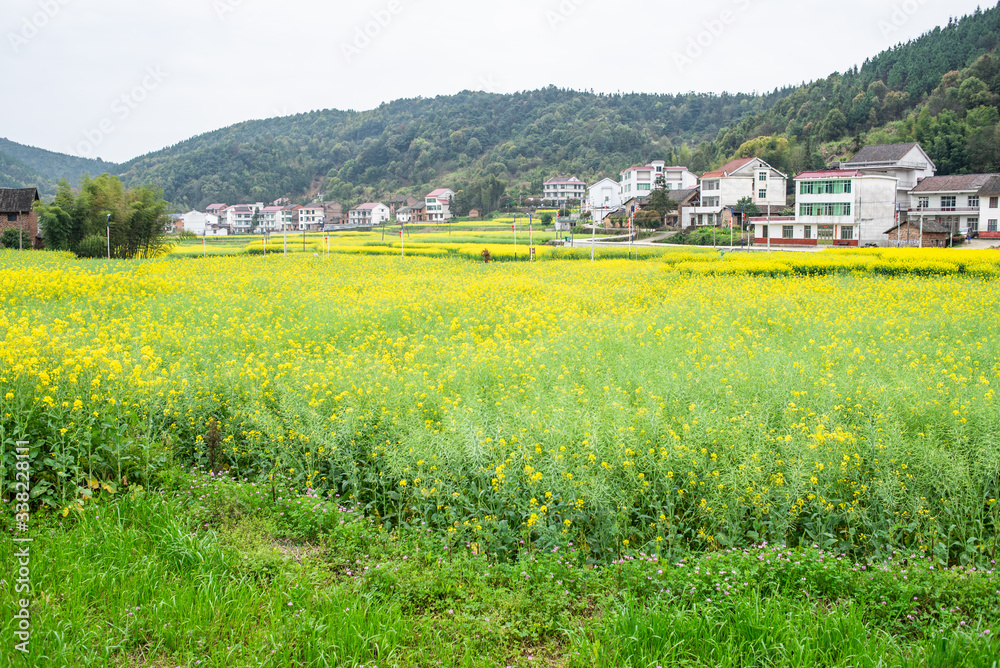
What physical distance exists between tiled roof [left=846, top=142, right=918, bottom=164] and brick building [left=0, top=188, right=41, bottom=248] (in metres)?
67.0

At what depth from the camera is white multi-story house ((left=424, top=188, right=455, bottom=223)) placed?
103062 millimetres

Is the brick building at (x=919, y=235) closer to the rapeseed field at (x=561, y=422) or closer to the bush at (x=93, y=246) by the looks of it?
the rapeseed field at (x=561, y=422)

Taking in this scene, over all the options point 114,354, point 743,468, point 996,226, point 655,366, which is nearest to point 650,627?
point 743,468

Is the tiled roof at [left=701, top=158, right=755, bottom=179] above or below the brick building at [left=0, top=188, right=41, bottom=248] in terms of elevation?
above

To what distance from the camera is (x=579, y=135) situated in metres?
124

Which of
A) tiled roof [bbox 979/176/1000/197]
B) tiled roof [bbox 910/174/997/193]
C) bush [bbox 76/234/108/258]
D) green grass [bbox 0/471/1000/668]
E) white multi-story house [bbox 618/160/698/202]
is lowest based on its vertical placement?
green grass [bbox 0/471/1000/668]

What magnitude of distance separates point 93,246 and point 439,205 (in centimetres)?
6630

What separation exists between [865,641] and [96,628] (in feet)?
16.0

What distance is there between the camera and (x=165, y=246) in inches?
1805

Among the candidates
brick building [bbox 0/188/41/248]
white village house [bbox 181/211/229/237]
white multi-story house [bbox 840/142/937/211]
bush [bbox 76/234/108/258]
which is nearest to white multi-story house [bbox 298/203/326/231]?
white village house [bbox 181/211/229/237]

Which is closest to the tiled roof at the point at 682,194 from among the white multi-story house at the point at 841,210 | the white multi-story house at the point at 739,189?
the white multi-story house at the point at 739,189

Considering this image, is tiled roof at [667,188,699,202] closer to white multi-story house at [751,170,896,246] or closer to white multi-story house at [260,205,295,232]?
white multi-story house at [751,170,896,246]

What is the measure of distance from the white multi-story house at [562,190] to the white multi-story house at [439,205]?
14.3 m

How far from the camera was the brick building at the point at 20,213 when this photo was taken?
44.8 m
